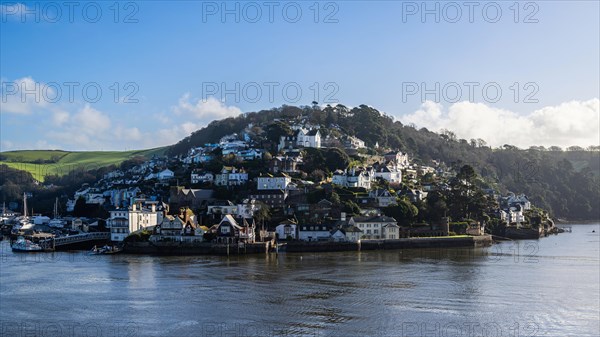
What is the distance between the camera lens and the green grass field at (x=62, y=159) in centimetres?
9781

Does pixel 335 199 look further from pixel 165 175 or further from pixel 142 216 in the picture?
pixel 165 175

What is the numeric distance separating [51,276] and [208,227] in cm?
1524

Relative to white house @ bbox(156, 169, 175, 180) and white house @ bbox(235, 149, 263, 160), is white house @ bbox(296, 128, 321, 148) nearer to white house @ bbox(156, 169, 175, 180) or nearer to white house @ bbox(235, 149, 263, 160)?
white house @ bbox(235, 149, 263, 160)

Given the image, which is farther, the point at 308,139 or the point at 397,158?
the point at 397,158

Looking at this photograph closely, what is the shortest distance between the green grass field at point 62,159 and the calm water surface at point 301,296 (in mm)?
66285

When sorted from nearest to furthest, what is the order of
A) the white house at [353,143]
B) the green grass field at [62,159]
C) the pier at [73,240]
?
the pier at [73,240] < the white house at [353,143] < the green grass field at [62,159]

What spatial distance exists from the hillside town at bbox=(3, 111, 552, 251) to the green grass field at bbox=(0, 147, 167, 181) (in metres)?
34.9

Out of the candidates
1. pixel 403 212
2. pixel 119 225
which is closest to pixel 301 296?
pixel 403 212

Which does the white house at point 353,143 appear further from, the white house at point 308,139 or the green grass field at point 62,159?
the green grass field at point 62,159

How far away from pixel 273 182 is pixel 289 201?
245 centimetres

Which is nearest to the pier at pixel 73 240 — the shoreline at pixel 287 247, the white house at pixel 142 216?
the white house at pixel 142 216

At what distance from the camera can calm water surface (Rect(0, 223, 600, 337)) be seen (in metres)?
18.6

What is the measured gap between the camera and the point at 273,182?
50.3 metres

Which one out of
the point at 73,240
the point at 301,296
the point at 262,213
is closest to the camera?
the point at 301,296
